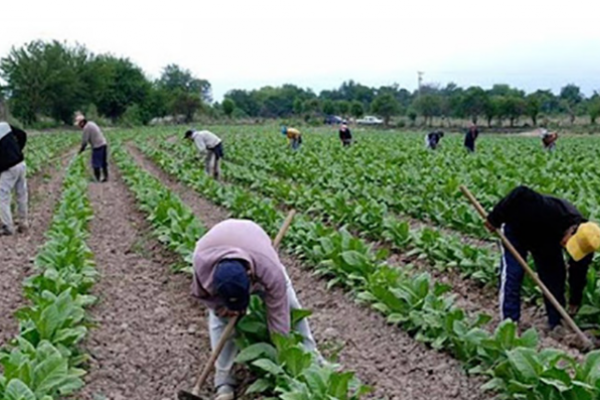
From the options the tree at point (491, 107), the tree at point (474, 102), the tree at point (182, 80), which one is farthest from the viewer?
the tree at point (182, 80)

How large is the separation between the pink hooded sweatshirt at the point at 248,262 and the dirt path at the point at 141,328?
915 millimetres

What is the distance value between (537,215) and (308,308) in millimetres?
2386

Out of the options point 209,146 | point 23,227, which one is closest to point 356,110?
point 209,146

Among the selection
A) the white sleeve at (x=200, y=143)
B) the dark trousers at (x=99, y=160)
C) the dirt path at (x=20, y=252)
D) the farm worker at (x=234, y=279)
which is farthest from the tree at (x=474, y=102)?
the farm worker at (x=234, y=279)

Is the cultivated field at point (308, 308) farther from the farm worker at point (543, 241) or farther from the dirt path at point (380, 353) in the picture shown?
the farm worker at point (543, 241)

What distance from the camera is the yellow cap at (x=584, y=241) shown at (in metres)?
5.62

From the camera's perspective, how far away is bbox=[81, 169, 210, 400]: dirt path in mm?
5336

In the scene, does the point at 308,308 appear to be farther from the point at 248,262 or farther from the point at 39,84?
the point at 39,84

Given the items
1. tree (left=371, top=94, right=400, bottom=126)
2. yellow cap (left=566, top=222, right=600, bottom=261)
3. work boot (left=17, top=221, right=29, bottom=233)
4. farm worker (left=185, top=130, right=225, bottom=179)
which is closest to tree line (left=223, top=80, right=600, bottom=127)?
tree (left=371, top=94, right=400, bottom=126)

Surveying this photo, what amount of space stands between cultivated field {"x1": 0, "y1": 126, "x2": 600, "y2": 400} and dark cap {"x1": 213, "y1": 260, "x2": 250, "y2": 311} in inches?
19.1

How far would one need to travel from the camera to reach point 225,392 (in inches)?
195

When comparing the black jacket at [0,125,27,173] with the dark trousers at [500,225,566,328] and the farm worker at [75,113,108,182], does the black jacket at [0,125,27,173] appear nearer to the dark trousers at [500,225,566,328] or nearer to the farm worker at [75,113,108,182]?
the farm worker at [75,113,108,182]

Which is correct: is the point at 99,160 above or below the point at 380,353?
above

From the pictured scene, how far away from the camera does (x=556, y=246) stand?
611 centimetres
